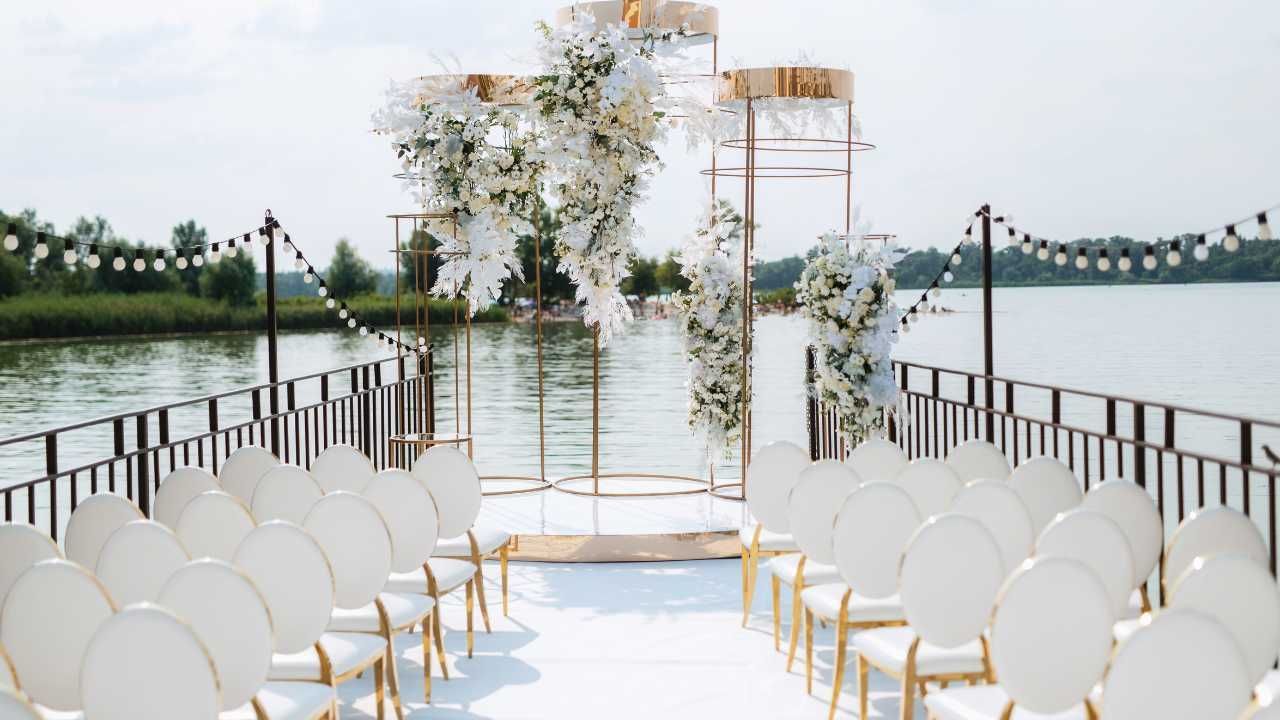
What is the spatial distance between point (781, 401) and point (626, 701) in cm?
1631

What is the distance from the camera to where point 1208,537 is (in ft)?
11.3

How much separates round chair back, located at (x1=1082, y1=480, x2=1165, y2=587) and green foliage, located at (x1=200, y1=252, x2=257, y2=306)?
4505cm

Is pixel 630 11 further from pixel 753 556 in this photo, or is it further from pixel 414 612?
pixel 414 612

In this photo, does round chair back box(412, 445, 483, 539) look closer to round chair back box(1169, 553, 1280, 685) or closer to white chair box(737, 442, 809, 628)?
white chair box(737, 442, 809, 628)

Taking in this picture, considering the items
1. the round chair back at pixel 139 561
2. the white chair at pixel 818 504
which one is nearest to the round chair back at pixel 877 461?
the white chair at pixel 818 504

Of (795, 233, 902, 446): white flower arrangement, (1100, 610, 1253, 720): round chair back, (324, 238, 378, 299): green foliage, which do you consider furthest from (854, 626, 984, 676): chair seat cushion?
(324, 238, 378, 299): green foliage

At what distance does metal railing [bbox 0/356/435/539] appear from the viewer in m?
4.80

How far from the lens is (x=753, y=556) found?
5301 millimetres

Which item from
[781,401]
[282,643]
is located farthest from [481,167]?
[781,401]

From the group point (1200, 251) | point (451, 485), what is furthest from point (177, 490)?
point (1200, 251)

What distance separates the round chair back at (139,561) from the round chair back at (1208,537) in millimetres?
2768

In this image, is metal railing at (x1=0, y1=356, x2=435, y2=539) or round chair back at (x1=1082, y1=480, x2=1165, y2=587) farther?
metal railing at (x1=0, y1=356, x2=435, y2=539)

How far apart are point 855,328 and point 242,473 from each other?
354 cm

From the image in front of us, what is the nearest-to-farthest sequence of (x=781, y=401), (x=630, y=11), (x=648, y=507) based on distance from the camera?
(x=630, y=11) → (x=648, y=507) → (x=781, y=401)
